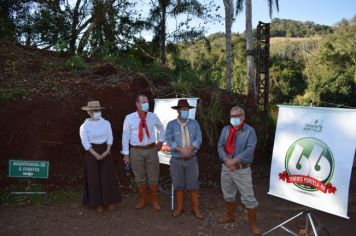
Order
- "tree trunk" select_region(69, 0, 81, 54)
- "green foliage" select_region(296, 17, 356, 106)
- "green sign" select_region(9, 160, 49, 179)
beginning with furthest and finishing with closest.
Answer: "green foliage" select_region(296, 17, 356, 106) < "tree trunk" select_region(69, 0, 81, 54) < "green sign" select_region(9, 160, 49, 179)

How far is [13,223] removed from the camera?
17.8 ft

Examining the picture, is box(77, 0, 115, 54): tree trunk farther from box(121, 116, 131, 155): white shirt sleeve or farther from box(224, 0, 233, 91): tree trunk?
box(121, 116, 131, 155): white shirt sleeve

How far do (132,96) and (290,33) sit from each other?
86.3 metres

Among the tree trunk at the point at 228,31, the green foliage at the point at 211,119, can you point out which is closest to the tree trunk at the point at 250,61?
the tree trunk at the point at 228,31

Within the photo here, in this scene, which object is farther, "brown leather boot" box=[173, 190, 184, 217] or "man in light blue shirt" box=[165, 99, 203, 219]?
"brown leather boot" box=[173, 190, 184, 217]

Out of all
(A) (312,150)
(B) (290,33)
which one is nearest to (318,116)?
(A) (312,150)

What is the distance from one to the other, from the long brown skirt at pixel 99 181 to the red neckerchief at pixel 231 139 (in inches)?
76.9

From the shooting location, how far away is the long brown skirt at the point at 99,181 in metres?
5.95

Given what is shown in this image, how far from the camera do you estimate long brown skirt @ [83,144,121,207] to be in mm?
5953

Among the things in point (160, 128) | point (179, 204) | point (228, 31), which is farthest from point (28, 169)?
point (228, 31)

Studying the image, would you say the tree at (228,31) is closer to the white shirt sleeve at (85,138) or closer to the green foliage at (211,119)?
the green foliage at (211,119)

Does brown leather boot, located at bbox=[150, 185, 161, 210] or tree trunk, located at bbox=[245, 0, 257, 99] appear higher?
tree trunk, located at bbox=[245, 0, 257, 99]

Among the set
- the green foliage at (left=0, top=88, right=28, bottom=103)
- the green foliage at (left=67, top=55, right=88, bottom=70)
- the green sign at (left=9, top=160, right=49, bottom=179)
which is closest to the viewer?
the green sign at (left=9, top=160, right=49, bottom=179)

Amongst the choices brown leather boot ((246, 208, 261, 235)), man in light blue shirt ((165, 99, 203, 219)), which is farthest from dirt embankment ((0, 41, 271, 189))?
brown leather boot ((246, 208, 261, 235))
